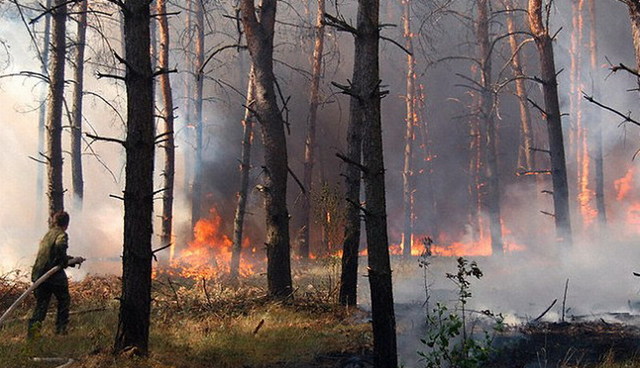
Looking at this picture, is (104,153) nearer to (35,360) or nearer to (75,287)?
(75,287)

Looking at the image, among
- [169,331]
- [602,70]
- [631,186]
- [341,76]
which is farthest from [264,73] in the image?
Answer: [602,70]

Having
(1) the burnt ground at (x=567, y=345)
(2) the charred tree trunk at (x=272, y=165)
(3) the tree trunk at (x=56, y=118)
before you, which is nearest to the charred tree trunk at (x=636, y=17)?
(1) the burnt ground at (x=567, y=345)

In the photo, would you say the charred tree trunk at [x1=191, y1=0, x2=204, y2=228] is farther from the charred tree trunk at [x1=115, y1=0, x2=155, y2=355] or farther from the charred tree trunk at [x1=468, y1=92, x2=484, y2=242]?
the charred tree trunk at [x1=115, y1=0, x2=155, y2=355]

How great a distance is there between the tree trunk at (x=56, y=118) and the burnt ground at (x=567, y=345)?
8.33 meters

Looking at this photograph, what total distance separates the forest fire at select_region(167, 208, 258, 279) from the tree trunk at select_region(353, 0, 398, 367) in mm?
9359

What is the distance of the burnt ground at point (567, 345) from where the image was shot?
6.10 meters

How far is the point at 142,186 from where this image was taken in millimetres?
5867

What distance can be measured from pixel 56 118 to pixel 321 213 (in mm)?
5602

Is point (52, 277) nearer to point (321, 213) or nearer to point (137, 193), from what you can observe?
point (137, 193)

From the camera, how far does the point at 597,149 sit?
21953 mm

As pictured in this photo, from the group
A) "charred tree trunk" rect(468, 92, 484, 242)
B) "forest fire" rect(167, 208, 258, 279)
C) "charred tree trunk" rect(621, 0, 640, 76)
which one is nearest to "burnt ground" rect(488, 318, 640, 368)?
"charred tree trunk" rect(621, 0, 640, 76)

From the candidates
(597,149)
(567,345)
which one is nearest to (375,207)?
(567,345)

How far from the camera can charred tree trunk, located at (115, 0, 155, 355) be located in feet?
19.1

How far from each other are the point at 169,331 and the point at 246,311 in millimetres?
1541
